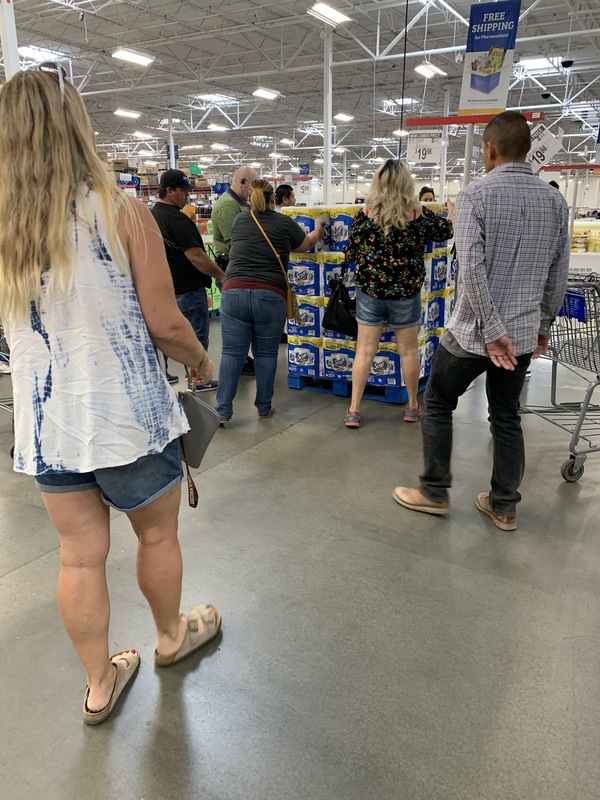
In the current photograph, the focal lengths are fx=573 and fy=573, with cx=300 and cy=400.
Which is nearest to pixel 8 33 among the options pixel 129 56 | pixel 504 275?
pixel 504 275

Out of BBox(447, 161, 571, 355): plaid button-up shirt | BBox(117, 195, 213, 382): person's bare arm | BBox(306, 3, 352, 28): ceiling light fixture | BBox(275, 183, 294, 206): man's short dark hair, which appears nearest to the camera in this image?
BBox(117, 195, 213, 382): person's bare arm

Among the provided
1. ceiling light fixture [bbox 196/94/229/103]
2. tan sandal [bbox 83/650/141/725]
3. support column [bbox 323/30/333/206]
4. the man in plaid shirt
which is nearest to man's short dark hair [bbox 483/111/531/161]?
the man in plaid shirt

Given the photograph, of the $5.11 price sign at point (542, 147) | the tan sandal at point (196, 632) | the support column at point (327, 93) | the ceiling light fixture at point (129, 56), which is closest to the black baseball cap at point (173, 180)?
the $5.11 price sign at point (542, 147)

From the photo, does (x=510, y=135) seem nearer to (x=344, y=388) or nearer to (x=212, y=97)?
(x=344, y=388)

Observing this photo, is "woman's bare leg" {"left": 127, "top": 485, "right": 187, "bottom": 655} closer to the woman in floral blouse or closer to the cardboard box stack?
the woman in floral blouse

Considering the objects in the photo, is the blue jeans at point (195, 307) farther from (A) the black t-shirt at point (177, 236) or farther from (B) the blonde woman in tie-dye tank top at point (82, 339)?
(B) the blonde woman in tie-dye tank top at point (82, 339)

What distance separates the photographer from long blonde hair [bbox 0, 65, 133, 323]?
1206 millimetres

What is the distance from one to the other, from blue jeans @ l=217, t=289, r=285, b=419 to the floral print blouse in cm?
62

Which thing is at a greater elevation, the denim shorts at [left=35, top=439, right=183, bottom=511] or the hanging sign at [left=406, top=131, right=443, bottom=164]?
the hanging sign at [left=406, top=131, right=443, bottom=164]

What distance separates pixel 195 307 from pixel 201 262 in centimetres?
40

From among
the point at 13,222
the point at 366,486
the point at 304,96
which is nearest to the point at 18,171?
the point at 13,222

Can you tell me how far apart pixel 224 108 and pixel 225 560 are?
2172cm

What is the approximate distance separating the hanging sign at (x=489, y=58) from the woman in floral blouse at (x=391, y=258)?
97cm

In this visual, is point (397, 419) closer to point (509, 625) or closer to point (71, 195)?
point (509, 625)
